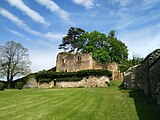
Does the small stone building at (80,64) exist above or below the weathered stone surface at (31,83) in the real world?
above

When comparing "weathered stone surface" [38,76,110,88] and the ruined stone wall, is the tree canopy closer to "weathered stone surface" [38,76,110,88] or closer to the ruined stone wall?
the ruined stone wall

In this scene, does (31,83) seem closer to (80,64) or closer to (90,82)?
(80,64)

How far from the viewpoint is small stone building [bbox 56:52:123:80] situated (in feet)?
136

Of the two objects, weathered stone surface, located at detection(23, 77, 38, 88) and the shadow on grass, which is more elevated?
weathered stone surface, located at detection(23, 77, 38, 88)

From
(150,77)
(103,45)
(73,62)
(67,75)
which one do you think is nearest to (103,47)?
(103,45)

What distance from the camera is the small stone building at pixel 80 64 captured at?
41.6 meters

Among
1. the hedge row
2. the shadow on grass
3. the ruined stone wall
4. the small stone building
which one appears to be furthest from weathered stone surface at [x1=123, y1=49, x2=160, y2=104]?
the ruined stone wall

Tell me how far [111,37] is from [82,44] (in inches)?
297

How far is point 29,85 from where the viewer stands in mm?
39188

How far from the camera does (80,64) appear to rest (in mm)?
43625

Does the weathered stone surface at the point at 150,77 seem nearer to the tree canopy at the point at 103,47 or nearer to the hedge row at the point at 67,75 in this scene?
the hedge row at the point at 67,75

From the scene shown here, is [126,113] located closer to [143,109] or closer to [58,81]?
[143,109]

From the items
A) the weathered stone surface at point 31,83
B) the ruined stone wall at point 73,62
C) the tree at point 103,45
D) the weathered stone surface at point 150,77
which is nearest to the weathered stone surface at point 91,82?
the weathered stone surface at point 31,83

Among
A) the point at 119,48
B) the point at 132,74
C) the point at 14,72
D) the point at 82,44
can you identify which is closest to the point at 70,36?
the point at 82,44
